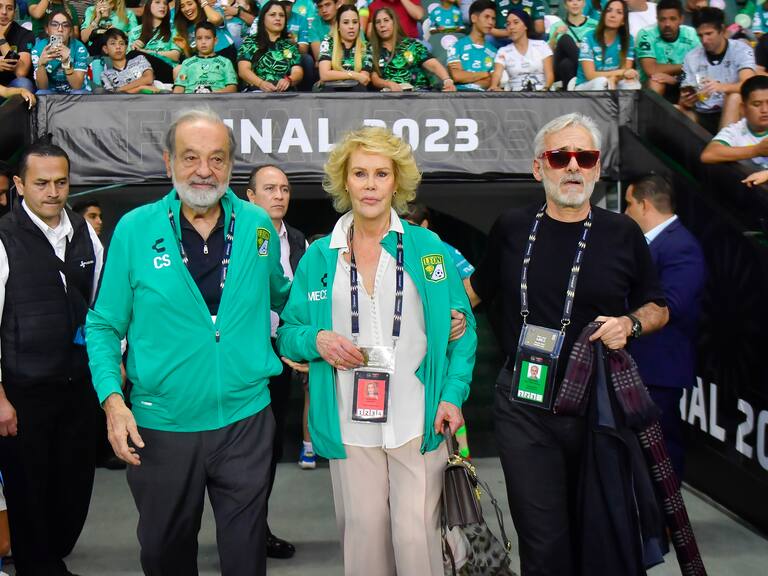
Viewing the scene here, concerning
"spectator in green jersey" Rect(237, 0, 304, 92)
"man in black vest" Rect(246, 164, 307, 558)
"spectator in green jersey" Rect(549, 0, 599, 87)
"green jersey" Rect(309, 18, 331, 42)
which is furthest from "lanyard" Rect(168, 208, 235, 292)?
"green jersey" Rect(309, 18, 331, 42)

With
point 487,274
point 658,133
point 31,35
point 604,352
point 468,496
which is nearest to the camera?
point 468,496

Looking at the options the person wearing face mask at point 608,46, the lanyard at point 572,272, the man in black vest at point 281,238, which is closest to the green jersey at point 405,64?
the person wearing face mask at point 608,46

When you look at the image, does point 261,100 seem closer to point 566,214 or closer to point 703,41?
point 703,41

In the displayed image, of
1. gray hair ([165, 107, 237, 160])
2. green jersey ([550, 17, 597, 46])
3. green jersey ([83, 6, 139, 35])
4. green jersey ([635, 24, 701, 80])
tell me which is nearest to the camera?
gray hair ([165, 107, 237, 160])

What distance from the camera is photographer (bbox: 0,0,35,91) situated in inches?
325

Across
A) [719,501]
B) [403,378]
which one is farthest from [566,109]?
[403,378]

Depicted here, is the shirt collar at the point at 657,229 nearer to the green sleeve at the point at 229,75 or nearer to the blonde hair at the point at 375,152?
the blonde hair at the point at 375,152

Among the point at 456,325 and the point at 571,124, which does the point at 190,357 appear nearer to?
the point at 456,325

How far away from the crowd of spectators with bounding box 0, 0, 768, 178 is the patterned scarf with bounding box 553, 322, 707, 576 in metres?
4.60

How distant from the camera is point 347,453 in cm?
309

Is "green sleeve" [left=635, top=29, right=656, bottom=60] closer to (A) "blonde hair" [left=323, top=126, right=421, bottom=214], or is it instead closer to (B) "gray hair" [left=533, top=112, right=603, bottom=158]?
(B) "gray hair" [left=533, top=112, right=603, bottom=158]

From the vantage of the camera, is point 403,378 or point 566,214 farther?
point 566,214

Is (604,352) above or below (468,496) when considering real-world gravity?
above

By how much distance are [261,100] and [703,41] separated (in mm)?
3536
